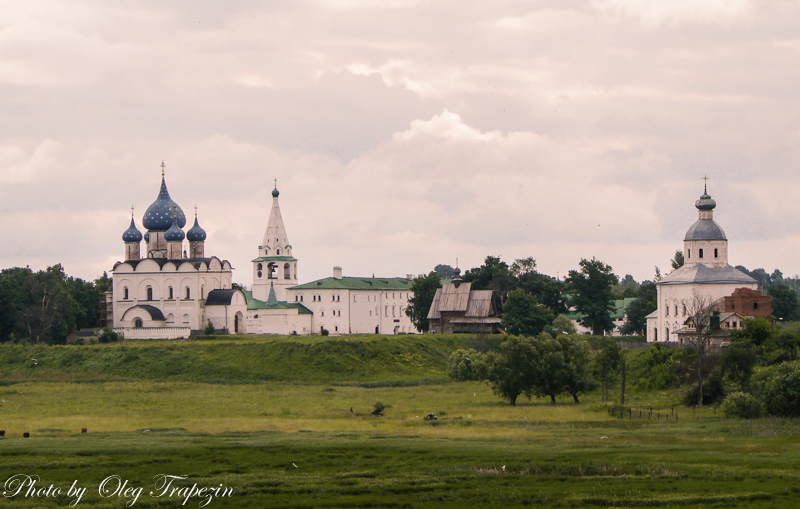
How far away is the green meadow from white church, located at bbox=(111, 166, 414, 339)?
25.9 meters

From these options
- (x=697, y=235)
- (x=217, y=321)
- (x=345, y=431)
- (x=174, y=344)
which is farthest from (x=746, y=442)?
(x=217, y=321)

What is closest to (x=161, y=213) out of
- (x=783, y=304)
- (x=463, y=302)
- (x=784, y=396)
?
(x=463, y=302)

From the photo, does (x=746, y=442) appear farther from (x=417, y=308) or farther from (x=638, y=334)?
(x=417, y=308)

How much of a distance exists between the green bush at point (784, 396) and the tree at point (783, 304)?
4141cm

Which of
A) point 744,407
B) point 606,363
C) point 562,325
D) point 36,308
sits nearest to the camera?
point 744,407

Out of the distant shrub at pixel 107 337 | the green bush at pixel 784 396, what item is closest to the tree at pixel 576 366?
the green bush at pixel 784 396

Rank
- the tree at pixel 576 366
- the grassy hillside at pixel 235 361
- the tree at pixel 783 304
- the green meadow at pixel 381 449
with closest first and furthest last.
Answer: the green meadow at pixel 381 449 → the tree at pixel 576 366 → the grassy hillside at pixel 235 361 → the tree at pixel 783 304

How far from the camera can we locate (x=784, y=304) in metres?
73.1

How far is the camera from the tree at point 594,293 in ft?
254

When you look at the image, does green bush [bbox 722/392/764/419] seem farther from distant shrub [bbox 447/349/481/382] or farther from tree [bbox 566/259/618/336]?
tree [bbox 566/259/618/336]

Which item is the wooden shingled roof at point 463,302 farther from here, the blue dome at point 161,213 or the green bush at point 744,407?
the green bush at point 744,407

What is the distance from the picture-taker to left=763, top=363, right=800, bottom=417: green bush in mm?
33375

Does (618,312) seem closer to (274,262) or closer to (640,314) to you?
(640,314)

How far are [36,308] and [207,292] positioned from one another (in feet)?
45.1
